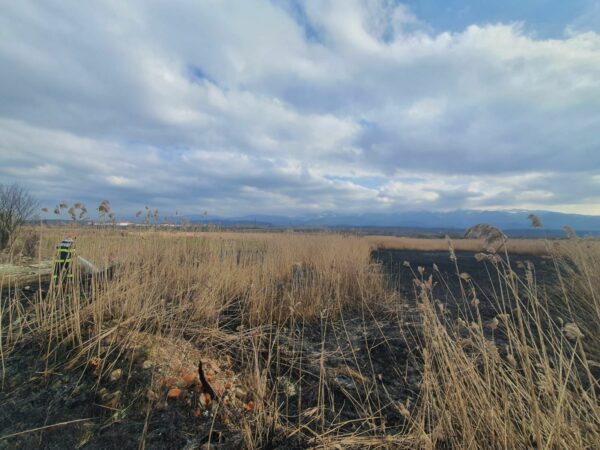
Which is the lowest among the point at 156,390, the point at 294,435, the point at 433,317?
the point at 294,435

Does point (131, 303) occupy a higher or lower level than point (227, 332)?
higher

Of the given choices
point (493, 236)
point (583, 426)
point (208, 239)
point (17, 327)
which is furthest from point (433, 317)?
point (208, 239)

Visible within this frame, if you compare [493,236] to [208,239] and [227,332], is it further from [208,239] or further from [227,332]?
[208,239]

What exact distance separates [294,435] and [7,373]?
229 cm

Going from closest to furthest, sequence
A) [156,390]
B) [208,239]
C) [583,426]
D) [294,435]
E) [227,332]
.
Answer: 1. [583,426]
2. [294,435]
3. [156,390]
4. [227,332]
5. [208,239]

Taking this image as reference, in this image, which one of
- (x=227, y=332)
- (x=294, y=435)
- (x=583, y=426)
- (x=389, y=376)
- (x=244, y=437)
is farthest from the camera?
(x=227, y=332)

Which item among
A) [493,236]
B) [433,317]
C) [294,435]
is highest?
[493,236]

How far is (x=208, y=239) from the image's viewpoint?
5.68 metres

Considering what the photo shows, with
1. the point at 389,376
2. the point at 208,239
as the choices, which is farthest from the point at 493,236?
the point at 208,239

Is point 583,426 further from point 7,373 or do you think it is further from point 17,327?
point 17,327

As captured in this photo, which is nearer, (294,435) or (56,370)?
(294,435)

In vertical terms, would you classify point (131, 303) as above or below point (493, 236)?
below

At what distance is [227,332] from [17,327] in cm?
194

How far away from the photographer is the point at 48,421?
193cm
